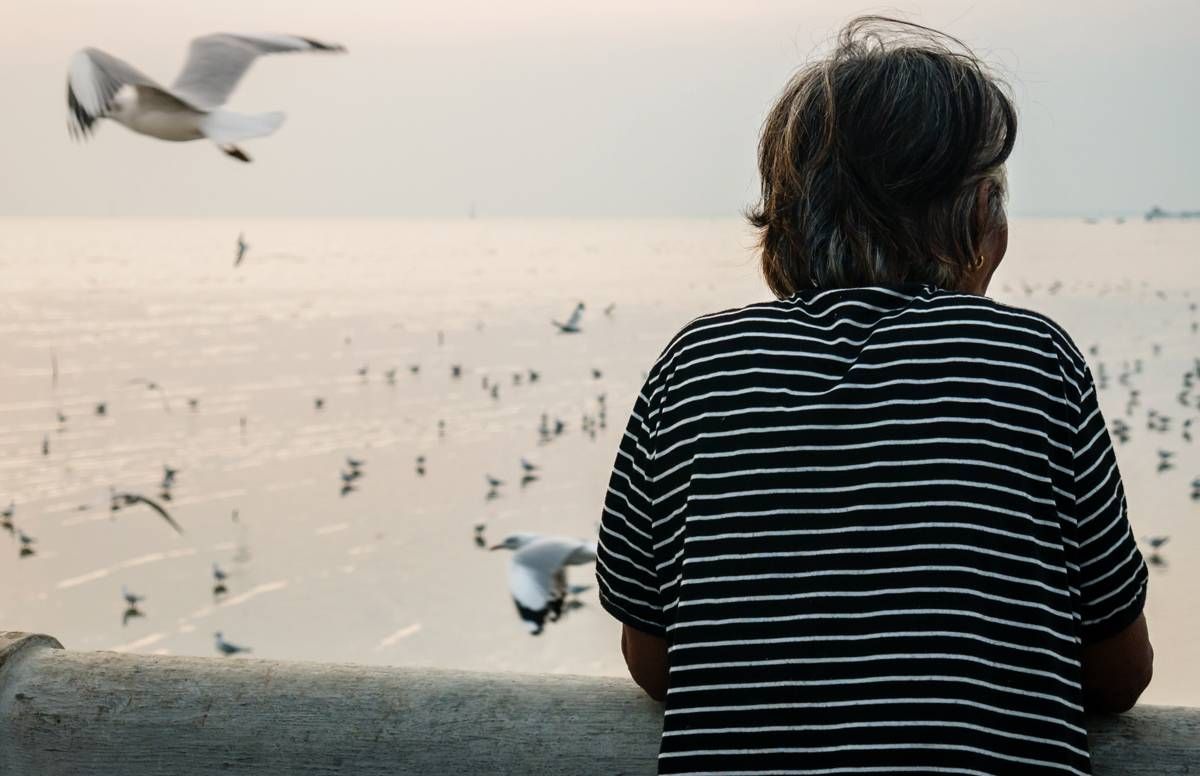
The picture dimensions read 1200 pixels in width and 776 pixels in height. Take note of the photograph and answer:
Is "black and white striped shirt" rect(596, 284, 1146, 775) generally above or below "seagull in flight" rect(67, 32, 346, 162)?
below

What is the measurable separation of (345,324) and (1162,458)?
27252 millimetres

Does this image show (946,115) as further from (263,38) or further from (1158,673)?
(1158,673)

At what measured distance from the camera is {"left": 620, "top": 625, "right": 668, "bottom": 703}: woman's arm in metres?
1.47

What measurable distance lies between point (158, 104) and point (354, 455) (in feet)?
55.2

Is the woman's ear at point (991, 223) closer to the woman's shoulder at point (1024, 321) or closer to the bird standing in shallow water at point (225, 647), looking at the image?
the woman's shoulder at point (1024, 321)

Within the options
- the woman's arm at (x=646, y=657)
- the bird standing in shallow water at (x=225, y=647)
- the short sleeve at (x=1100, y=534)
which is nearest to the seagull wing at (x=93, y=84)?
the woman's arm at (x=646, y=657)

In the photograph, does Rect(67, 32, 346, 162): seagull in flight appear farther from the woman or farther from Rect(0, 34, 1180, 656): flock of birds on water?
the woman

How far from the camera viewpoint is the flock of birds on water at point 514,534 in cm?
367

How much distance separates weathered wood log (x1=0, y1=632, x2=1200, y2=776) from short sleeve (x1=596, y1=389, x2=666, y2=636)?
230 millimetres

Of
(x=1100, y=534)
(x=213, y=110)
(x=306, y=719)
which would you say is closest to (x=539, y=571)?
(x=213, y=110)

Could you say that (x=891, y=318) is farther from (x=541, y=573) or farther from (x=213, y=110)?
(x=541, y=573)

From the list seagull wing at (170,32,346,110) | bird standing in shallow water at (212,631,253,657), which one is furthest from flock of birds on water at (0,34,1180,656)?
bird standing in shallow water at (212,631,253,657)

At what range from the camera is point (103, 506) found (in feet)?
53.7

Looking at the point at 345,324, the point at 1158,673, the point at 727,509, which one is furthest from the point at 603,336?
the point at 727,509
